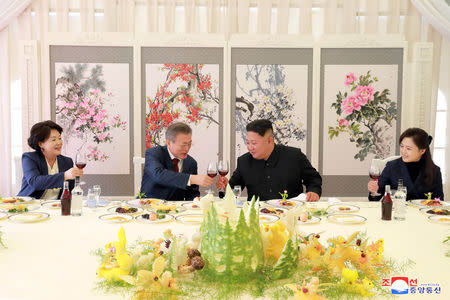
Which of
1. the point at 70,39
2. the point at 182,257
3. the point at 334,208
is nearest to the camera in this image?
the point at 182,257

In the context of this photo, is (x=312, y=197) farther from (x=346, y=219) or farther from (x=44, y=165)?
(x=44, y=165)

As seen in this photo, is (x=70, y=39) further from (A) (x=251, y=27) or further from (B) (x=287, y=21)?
(B) (x=287, y=21)

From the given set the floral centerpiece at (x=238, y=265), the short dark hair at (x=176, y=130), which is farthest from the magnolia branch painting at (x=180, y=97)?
the floral centerpiece at (x=238, y=265)

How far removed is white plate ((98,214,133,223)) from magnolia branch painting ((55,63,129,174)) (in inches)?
107

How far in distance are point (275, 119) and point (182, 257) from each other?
3.85m

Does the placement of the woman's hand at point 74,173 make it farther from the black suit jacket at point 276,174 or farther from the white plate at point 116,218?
the black suit jacket at point 276,174

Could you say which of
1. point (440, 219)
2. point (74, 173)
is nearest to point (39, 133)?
point (74, 173)

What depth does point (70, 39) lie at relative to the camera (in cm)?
517

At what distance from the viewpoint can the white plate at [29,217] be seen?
252 cm

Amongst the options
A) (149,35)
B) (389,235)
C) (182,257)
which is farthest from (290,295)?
(149,35)

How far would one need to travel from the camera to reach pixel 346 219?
2678 mm

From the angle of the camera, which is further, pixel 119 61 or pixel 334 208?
pixel 119 61

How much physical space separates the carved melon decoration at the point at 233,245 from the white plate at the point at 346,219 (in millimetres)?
1158

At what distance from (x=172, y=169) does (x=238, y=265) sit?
2.44 metres
